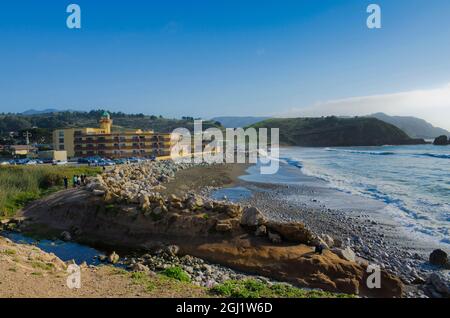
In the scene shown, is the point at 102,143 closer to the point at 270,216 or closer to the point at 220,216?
the point at 270,216

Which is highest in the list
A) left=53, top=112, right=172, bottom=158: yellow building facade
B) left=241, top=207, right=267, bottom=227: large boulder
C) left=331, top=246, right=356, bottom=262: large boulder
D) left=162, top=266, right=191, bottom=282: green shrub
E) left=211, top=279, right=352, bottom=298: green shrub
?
left=53, top=112, right=172, bottom=158: yellow building facade

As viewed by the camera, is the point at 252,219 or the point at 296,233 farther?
the point at 252,219

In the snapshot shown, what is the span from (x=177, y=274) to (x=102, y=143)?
2311 inches

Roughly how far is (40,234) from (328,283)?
1558 cm

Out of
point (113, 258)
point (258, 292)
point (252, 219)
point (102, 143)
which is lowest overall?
point (113, 258)

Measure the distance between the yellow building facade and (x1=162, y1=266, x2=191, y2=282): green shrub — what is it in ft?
188

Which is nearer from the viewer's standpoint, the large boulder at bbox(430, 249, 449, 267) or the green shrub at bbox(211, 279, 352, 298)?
the green shrub at bbox(211, 279, 352, 298)

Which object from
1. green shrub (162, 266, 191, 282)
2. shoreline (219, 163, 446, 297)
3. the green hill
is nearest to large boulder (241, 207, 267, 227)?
shoreline (219, 163, 446, 297)

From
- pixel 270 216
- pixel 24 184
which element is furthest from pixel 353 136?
pixel 24 184

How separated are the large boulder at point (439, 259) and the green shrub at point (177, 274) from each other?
9407 millimetres

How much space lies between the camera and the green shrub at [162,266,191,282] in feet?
39.5

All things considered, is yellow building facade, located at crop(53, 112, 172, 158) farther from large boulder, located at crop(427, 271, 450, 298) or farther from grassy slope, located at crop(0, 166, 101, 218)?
large boulder, located at crop(427, 271, 450, 298)

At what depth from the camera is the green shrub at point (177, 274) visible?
12.1 metres

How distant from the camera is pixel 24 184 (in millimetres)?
29906
